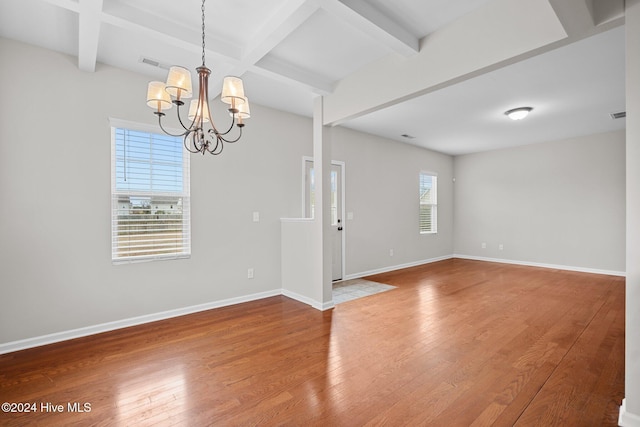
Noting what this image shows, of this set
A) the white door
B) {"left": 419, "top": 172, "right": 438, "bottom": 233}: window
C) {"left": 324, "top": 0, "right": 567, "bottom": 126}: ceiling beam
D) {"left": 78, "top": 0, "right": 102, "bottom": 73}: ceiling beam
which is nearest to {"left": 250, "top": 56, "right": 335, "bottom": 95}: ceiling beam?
{"left": 324, "top": 0, "right": 567, "bottom": 126}: ceiling beam

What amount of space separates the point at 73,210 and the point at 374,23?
10.4 ft

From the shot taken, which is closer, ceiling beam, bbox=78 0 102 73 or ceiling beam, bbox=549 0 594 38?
ceiling beam, bbox=549 0 594 38

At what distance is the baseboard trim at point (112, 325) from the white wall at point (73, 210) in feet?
0.15

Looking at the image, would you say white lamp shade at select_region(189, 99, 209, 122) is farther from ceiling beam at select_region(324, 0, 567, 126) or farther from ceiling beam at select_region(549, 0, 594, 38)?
ceiling beam at select_region(549, 0, 594, 38)

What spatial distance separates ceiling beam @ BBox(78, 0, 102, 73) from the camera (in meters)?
2.06

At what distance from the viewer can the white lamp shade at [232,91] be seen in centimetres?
203

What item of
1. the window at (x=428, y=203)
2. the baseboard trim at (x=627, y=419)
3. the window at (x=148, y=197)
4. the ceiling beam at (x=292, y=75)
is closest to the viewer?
the baseboard trim at (x=627, y=419)

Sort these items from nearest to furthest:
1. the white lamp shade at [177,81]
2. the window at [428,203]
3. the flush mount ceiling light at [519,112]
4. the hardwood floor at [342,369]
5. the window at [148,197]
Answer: the hardwood floor at [342,369]
the white lamp shade at [177,81]
the window at [148,197]
the flush mount ceiling light at [519,112]
the window at [428,203]

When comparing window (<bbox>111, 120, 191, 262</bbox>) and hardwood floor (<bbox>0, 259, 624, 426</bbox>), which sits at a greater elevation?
window (<bbox>111, 120, 191, 262</bbox>)

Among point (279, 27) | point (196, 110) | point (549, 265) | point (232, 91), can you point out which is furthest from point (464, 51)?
point (549, 265)

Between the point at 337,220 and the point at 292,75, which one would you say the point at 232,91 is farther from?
the point at 337,220

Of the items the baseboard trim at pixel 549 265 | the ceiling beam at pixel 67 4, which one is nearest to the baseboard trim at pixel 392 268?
the baseboard trim at pixel 549 265

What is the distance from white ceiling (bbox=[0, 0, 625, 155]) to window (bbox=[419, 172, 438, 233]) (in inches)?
112

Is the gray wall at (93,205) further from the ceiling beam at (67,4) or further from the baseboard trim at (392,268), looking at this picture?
the baseboard trim at (392,268)
